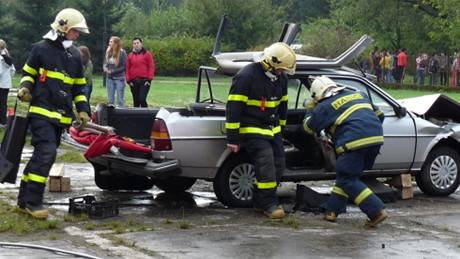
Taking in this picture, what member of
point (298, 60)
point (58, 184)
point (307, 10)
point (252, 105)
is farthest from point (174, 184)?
point (307, 10)

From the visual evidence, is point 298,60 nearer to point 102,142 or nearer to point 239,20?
point 102,142

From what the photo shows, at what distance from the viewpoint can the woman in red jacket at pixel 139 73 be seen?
17.6 meters

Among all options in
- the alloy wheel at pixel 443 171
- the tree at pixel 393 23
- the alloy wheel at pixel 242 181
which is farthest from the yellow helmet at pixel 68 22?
the tree at pixel 393 23

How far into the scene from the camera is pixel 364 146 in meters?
9.21

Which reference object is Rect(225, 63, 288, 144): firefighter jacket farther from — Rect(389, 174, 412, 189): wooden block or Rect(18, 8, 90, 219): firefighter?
Rect(389, 174, 412, 189): wooden block

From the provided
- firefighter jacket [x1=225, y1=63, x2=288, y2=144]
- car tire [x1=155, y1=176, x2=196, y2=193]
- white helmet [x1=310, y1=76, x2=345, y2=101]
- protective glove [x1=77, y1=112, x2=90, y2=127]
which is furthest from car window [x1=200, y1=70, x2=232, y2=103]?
protective glove [x1=77, y1=112, x2=90, y2=127]

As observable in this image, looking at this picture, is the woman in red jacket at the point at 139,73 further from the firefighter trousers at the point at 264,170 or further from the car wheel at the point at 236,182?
the firefighter trousers at the point at 264,170

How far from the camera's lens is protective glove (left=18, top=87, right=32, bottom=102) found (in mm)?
8875

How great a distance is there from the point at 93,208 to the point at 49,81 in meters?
1.31

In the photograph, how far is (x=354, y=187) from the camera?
9.21 meters

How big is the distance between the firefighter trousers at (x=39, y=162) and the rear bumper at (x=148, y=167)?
0.88m

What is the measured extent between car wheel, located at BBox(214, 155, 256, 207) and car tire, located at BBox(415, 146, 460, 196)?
235 cm

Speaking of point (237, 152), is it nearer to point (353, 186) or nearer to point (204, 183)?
point (353, 186)

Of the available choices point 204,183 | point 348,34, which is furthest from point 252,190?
point 348,34
